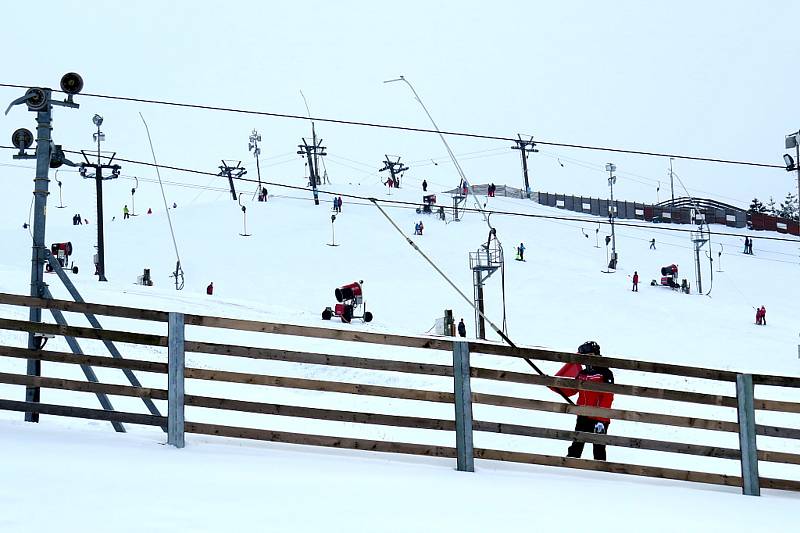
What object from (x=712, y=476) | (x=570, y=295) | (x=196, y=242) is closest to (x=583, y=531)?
(x=712, y=476)

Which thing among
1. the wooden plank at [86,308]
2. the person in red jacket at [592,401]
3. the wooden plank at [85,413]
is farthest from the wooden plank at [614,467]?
the wooden plank at [86,308]

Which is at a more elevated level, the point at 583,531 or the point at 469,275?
the point at 469,275

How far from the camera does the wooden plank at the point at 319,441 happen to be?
8547mm

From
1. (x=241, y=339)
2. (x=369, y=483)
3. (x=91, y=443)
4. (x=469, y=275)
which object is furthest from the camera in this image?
(x=469, y=275)

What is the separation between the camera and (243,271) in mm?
51312

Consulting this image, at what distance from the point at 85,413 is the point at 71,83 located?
424 cm

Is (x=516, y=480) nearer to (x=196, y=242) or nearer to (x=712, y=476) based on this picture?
(x=712, y=476)

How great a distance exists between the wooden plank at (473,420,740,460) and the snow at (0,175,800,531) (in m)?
0.37

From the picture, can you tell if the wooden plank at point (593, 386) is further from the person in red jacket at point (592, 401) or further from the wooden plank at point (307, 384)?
the person in red jacket at point (592, 401)

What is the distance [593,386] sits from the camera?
9070 mm

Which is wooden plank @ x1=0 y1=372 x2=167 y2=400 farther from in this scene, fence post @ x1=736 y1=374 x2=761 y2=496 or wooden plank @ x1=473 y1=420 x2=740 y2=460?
fence post @ x1=736 y1=374 x2=761 y2=496

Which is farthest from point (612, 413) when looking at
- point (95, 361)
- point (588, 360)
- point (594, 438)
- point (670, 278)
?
point (670, 278)

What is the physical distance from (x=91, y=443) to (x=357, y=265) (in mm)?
44694

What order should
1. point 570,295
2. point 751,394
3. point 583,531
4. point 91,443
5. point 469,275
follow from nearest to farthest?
1. point 583,531
2. point 91,443
3. point 751,394
4. point 570,295
5. point 469,275
